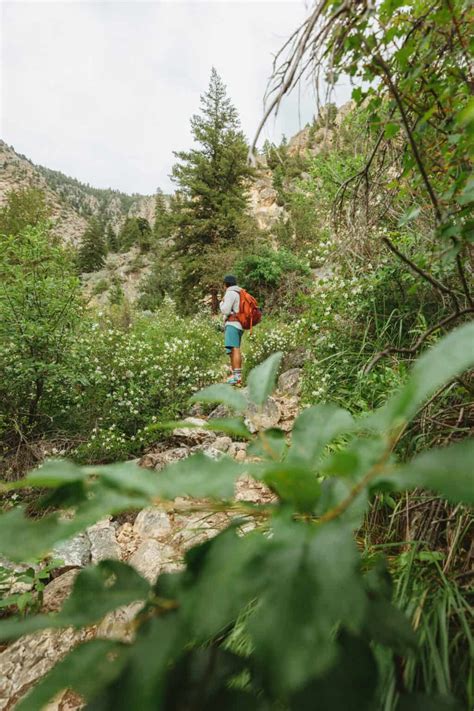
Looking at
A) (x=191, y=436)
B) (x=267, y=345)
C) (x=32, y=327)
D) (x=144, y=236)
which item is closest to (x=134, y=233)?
(x=144, y=236)

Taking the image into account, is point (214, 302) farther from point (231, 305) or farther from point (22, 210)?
point (22, 210)

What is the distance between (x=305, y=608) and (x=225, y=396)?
0.91 feet

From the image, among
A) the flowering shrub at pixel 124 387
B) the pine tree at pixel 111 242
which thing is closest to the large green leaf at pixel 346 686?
the flowering shrub at pixel 124 387

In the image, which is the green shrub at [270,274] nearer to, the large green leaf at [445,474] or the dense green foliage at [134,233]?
the large green leaf at [445,474]

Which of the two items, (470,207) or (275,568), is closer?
(275,568)

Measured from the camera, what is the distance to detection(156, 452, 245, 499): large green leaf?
306mm

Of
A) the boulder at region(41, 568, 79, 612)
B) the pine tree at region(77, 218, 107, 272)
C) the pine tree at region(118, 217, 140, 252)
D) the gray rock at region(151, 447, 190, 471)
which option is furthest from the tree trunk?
the pine tree at region(118, 217, 140, 252)

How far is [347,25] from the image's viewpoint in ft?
3.28

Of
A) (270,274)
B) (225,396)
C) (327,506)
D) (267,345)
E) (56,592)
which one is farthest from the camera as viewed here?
(270,274)

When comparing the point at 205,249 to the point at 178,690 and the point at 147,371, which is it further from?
the point at 178,690

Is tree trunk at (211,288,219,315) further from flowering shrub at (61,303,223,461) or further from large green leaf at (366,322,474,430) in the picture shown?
large green leaf at (366,322,474,430)

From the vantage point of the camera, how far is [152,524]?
8.95ft

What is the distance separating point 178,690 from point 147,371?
4731 mm

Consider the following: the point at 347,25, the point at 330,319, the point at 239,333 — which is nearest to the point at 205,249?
the point at 239,333
